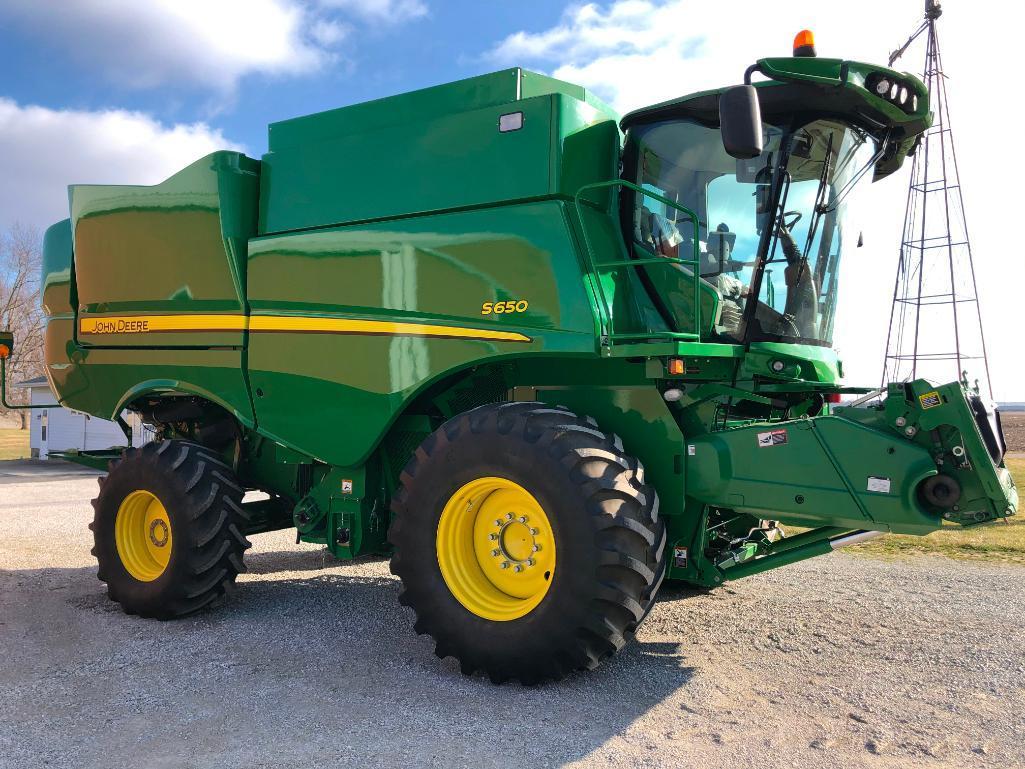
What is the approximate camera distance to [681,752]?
3.55m

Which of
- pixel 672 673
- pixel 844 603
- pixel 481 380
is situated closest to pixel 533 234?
pixel 481 380

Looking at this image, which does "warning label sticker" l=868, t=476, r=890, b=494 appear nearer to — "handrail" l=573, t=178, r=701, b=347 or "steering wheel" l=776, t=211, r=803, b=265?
"handrail" l=573, t=178, r=701, b=347

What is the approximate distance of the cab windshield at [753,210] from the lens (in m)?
4.79

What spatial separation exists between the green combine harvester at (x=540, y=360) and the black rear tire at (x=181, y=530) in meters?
0.02

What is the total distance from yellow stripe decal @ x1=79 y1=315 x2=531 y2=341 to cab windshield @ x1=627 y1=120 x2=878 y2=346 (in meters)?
1.17

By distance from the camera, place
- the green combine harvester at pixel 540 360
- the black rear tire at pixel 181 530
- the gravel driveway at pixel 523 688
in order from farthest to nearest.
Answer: the black rear tire at pixel 181 530
the green combine harvester at pixel 540 360
the gravel driveway at pixel 523 688

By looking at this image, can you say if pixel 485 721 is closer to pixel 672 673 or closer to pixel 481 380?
pixel 672 673

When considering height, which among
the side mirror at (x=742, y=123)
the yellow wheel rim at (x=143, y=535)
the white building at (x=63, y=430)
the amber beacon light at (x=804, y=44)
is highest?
the amber beacon light at (x=804, y=44)

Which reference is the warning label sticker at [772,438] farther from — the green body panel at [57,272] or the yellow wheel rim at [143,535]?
the green body panel at [57,272]

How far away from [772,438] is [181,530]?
12.9 ft

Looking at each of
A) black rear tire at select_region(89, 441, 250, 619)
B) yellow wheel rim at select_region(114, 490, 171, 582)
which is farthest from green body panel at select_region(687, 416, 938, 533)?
yellow wheel rim at select_region(114, 490, 171, 582)

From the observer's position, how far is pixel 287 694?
4305 millimetres

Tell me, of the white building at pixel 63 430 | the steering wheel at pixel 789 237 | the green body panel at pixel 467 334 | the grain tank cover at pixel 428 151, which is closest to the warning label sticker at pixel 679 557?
the green body panel at pixel 467 334

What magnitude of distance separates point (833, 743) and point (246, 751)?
2521mm
